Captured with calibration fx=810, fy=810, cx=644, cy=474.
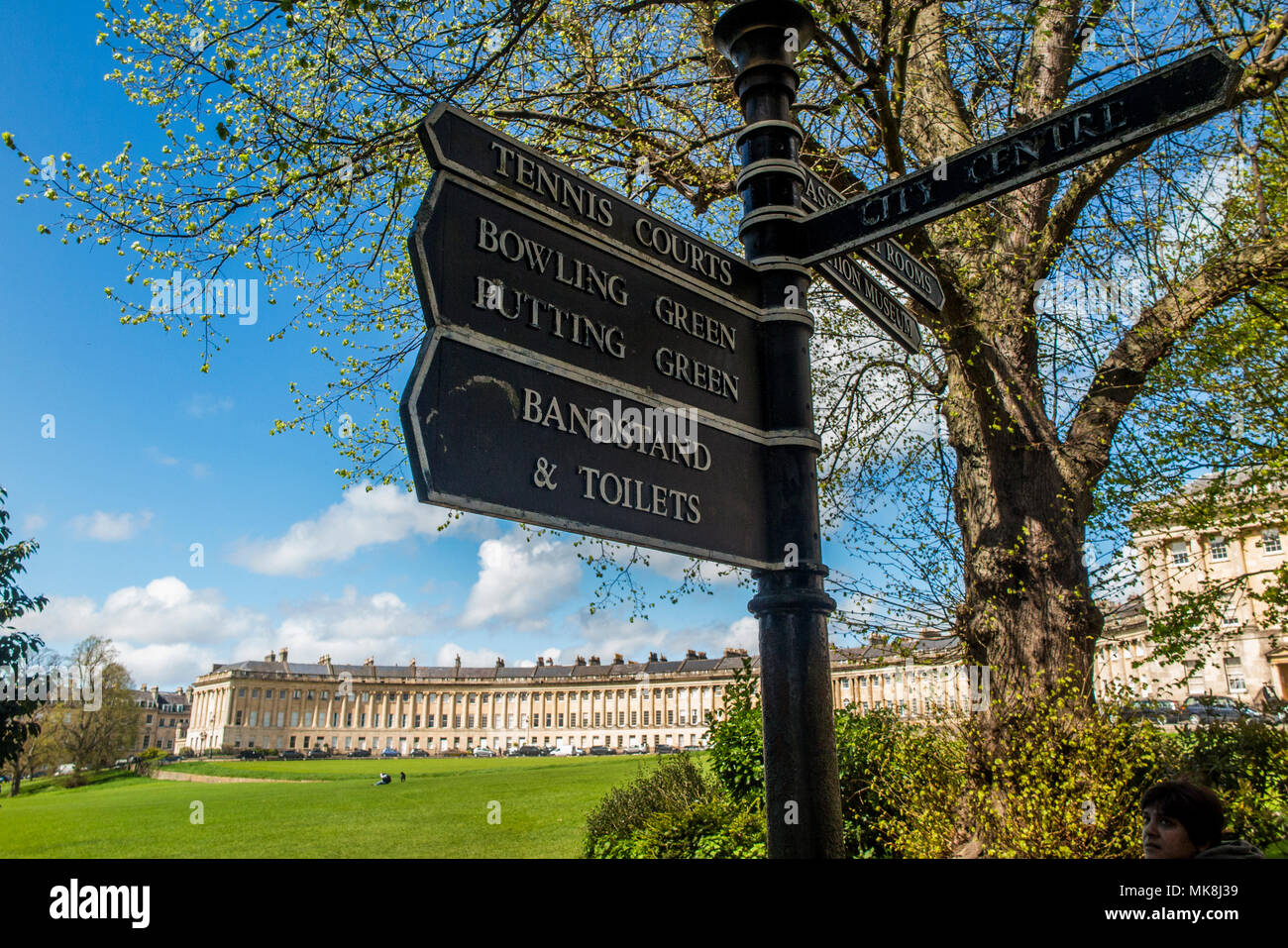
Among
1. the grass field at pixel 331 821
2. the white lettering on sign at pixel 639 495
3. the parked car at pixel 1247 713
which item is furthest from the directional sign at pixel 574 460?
the grass field at pixel 331 821

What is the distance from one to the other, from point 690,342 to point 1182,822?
312 cm

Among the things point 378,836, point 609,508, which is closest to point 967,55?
point 609,508

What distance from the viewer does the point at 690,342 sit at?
2.56 m

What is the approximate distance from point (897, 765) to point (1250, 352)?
22.1 feet

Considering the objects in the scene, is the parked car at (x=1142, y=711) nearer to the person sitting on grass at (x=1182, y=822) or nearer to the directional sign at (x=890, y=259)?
the person sitting on grass at (x=1182, y=822)

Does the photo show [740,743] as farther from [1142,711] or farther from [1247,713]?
[1247,713]

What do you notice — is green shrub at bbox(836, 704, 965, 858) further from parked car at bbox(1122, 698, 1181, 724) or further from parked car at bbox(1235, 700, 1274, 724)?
parked car at bbox(1235, 700, 1274, 724)

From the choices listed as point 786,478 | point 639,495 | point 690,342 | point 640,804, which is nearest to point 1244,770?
point 640,804

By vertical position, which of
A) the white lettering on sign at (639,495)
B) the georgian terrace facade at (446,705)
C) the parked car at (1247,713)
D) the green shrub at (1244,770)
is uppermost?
the white lettering on sign at (639,495)

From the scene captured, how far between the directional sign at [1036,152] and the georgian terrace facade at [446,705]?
111739 millimetres

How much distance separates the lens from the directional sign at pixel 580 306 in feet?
6.42

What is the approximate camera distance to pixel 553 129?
30.2 feet
